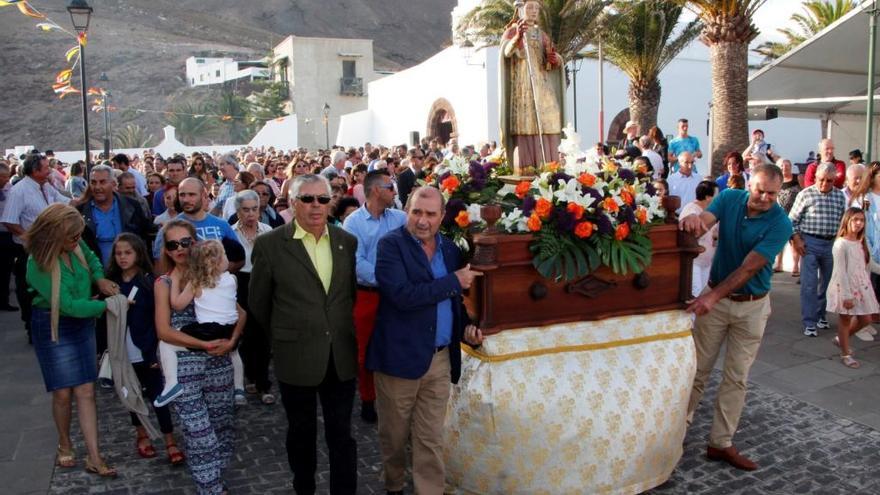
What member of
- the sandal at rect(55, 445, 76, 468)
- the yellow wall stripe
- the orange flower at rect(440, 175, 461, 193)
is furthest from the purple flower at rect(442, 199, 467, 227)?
the sandal at rect(55, 445, 76, 468)

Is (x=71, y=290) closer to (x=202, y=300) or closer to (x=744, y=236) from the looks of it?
(x=202, y=300)

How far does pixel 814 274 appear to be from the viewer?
7.50 meters

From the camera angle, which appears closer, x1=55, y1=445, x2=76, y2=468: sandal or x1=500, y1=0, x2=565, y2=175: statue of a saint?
x1=55, y1=445, x2=76, y2=468: sandal

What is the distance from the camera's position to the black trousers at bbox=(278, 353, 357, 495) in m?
3.82

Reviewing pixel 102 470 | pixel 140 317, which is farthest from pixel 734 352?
pixel 102 470

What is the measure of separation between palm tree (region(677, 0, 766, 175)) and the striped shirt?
225 inches

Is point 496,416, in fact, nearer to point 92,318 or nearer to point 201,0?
point 92,318

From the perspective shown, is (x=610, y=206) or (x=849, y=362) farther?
(x=849, y=362)

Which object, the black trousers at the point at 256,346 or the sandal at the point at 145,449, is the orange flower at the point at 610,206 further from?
the sandal at the point at 145,449

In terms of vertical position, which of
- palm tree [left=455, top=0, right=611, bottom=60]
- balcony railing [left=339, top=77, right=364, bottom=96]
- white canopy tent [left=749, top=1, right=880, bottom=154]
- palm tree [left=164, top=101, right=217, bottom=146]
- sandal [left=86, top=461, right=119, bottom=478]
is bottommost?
sandal [left=86, top=461, right=119, bottom=478]

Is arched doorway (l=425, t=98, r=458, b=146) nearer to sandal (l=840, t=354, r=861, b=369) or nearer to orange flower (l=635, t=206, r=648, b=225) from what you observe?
sandal (l=840, t=354, r=861, b=369)

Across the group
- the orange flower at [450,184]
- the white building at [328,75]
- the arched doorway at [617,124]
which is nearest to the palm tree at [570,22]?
the arched doorway at [617,124]

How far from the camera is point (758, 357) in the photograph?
22.2 ft

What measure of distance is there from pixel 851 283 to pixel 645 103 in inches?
580
